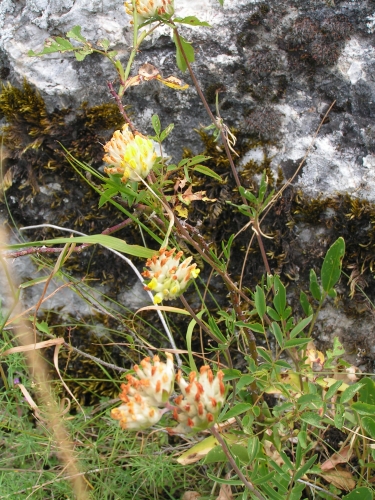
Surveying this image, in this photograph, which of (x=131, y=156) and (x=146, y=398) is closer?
(x=146, y=398)

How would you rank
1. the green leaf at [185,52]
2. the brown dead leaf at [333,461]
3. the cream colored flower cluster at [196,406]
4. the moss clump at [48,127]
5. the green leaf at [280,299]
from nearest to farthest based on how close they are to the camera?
1. the cream colored flower cluster at [196,406]
2. the green leaf at [280,299]
3. the green leaf at [185,52]
4. the brown dead leaf at [333,461]
5. the moss clump at [48,127]

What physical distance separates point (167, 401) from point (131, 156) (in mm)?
551

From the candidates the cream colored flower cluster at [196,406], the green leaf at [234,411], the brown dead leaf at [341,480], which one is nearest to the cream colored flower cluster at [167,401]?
the cream colored flower cluster at [196,406]

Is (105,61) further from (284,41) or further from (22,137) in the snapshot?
(284,41)

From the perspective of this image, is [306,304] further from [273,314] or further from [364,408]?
[364,408]

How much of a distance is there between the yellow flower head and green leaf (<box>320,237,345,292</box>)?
52 centimetres

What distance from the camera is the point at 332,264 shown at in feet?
4.34

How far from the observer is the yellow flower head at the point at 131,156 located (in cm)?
116

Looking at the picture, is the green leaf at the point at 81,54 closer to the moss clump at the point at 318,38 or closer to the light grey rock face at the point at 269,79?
the light grey rock face at the point at 269,79

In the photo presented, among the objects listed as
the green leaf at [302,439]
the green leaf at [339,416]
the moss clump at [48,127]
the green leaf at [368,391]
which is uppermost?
the moss clump at [48,127]

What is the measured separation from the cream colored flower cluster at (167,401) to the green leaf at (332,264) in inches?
19.6

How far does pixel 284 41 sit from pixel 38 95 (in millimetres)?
892

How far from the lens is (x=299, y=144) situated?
5.62 feet

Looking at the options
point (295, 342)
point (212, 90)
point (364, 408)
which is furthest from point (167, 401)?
Result: point (212, 90)
